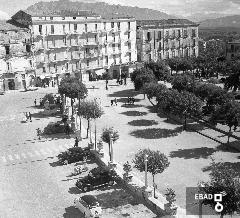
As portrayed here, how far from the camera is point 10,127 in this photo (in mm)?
56500

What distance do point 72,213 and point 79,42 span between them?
229 ft

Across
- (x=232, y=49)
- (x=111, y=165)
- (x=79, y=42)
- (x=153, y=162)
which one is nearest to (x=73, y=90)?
(x=111, y=165)

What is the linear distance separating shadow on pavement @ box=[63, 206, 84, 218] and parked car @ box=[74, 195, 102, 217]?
357mm

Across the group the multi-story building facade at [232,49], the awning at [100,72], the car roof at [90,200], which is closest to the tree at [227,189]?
the car roof at [90,200]

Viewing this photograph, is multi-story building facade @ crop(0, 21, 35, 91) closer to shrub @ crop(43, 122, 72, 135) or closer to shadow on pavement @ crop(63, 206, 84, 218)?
shrub @ crop(43, 122, 72, 135)

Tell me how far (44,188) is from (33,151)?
11.8m

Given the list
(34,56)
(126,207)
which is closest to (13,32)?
(34,56)

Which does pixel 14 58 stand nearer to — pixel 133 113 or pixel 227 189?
pixel 133 113

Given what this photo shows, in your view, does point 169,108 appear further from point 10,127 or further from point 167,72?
point 167,72

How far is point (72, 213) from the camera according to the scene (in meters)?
29.8

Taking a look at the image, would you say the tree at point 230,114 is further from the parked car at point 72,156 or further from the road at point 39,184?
the parked car at point 72,156

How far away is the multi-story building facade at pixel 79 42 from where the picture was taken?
87.8 m

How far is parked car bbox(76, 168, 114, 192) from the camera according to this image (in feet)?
110

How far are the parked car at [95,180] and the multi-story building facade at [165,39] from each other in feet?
251
